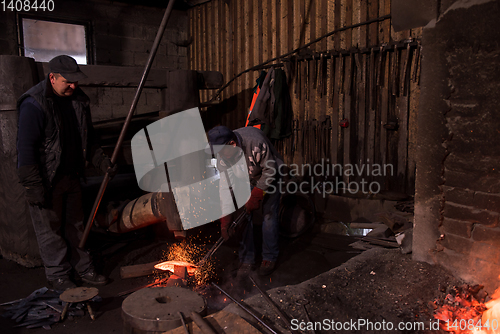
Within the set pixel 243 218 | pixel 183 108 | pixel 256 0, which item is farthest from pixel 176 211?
pixel 256 0

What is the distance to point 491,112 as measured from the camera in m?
2.49

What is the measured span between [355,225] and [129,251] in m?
3.31

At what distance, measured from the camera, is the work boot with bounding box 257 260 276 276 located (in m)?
4.42

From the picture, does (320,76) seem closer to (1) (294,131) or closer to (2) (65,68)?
(1) (294,131)

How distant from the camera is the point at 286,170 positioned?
471cm

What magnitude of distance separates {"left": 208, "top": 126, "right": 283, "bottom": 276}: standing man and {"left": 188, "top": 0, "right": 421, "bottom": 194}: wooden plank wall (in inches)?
91.8

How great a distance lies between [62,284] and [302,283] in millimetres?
2711

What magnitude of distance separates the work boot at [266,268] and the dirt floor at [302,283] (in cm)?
8

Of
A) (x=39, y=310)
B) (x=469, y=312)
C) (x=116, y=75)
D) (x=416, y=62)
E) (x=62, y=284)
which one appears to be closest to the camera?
(x=469, y=312)

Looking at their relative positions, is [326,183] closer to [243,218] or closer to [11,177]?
[243,218]

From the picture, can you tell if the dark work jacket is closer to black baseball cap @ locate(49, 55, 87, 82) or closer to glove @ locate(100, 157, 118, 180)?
black baseball cap @ locate(49, 55, 87, 82)

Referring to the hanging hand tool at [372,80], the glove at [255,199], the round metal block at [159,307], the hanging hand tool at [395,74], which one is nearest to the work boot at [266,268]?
the glove at [255,199]

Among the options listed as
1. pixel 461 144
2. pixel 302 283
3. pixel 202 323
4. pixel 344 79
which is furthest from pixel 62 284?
pixel 344 79

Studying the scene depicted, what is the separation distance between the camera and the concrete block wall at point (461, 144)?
2.50m
